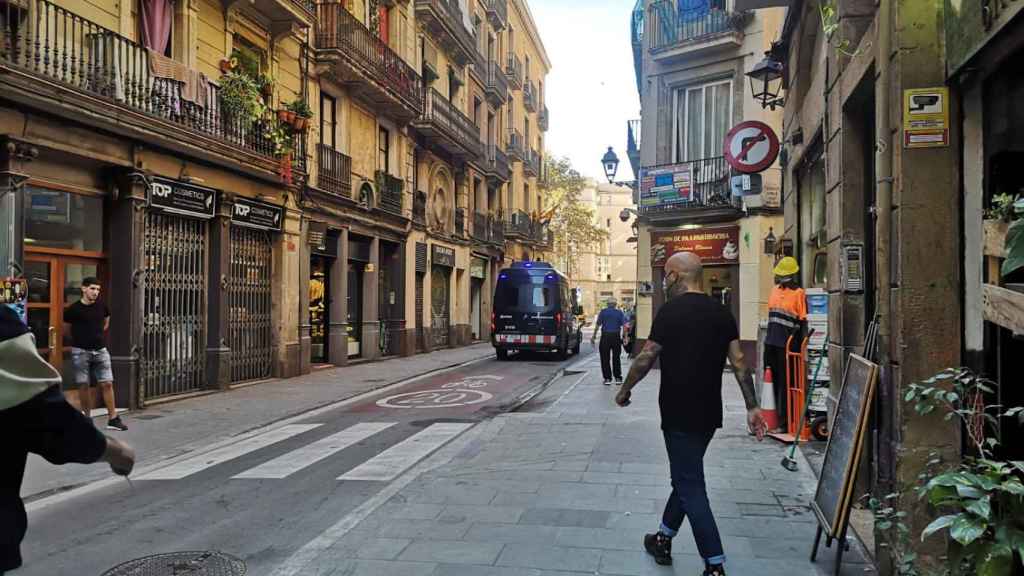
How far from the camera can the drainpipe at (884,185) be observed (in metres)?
4.41

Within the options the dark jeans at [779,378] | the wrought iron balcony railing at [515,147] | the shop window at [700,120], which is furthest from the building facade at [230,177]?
the wrought iron balcony railing at [515,147]

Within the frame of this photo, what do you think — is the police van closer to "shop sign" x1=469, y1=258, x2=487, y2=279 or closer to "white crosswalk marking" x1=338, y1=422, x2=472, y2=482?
"shop sign" x1=469, y1=258, x2=487, y2=279

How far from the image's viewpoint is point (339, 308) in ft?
63.0

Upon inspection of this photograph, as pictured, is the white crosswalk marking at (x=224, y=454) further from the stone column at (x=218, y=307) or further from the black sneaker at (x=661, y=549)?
the black sneaker at (x=661, y=549)

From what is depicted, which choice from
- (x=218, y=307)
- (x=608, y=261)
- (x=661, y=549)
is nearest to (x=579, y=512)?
(x=661, y=549)

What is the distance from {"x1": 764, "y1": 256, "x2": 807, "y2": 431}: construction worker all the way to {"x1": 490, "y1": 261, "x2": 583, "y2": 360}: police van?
13.2m

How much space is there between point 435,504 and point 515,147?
33298 mm

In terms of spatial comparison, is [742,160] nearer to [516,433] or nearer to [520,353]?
[516,433]

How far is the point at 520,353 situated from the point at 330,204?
366 inches

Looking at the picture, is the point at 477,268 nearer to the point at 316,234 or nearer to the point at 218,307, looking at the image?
the point at 316,234

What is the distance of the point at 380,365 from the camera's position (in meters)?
19.7

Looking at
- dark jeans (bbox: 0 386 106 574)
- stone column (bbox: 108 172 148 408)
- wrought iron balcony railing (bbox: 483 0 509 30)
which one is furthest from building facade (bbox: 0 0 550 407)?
dark jeans (bbox: 0 386 106 574)

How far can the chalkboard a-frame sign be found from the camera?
4.08 meters

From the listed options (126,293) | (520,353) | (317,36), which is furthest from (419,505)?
(520,353)
